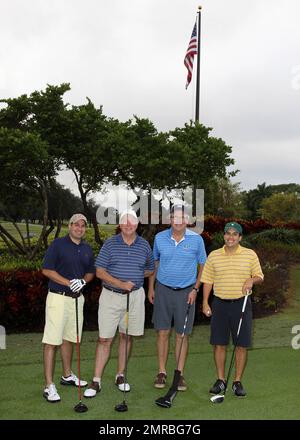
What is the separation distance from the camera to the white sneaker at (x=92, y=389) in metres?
5.27

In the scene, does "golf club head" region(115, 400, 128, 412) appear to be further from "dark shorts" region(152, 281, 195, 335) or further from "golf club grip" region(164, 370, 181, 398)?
"dark shorts" region(152, 281, 195, 335)

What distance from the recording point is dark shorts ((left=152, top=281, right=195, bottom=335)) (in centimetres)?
563

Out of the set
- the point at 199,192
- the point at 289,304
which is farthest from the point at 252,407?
the point at 199,192

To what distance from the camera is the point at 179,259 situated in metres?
5.56

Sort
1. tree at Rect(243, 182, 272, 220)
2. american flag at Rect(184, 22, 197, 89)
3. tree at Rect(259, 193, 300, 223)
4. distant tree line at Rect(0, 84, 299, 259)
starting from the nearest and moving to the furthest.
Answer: distant tree line at Rect(0, 84, 299, 259) → american flag at Rect(184, 22, 197, 89) → tree at Rect(259, 193, 300, 223) → tree at Rect(243, 182, 272, 220)

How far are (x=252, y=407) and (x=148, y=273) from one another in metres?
1.65

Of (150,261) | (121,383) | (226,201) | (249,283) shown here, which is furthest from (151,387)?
(226,201)

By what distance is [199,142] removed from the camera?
60.1 ft

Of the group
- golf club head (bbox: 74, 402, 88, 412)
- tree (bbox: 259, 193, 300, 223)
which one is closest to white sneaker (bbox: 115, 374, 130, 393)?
golf club head (bbox: 74, 402, 88, 412)

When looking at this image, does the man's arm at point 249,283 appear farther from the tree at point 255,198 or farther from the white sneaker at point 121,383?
the tree at point 255,198

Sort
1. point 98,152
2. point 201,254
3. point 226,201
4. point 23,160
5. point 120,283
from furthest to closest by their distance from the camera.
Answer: point 226,201 < point 98,152 < point 23,160 < point 201,254 < point 120,283

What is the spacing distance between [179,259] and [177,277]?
184 millimetres

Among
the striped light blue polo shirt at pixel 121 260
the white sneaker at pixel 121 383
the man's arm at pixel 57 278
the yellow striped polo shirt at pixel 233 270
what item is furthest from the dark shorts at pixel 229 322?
the man's arm at pixel 57 278

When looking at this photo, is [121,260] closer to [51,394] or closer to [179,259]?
[179,259]
